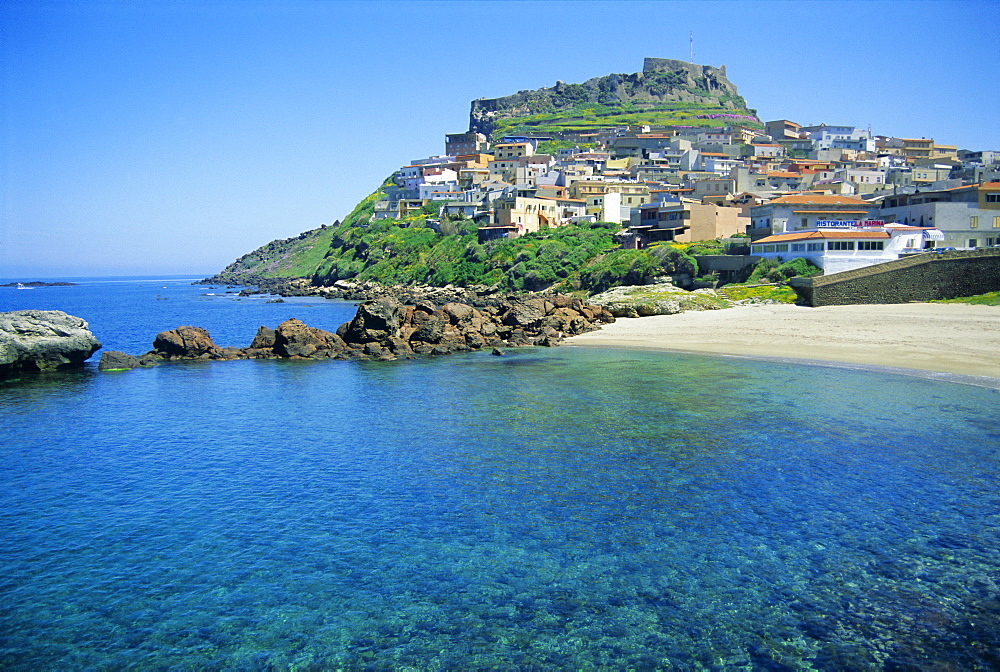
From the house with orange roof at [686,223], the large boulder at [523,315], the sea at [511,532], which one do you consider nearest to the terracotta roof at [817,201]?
the house with orange roof at [686,223]

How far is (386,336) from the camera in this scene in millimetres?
45094

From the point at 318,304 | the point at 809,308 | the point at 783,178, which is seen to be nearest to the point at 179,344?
the point at 809,308

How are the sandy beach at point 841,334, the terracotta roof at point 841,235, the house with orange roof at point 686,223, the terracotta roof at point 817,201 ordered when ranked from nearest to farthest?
1. the sandy beach at point 841,334
2. the terracotta roof at point 841,235
3. the terracotta roof at point 817,201
4. the house with orange roof at point 686,223

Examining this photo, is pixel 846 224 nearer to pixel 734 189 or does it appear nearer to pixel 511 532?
pixel 734 189

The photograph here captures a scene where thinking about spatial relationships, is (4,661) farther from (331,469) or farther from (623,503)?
(623,503)

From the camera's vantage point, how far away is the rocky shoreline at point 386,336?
42.8 m

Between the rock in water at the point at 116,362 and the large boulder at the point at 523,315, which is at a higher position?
the large boulder at the point at 523,315

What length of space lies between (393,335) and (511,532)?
31.2 meters

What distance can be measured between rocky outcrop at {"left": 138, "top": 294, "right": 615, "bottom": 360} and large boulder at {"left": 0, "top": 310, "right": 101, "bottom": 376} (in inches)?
160

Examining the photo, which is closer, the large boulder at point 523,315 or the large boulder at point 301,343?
the large boulder at point 301,343

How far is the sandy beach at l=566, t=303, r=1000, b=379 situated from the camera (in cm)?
3406

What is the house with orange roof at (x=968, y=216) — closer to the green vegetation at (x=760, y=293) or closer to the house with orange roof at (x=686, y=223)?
the green vegetation at (x=760, y=293)

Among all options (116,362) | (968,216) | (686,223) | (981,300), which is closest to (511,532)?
(116,362)

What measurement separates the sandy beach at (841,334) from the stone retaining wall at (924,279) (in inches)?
59.7
